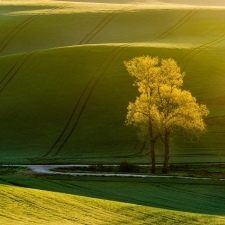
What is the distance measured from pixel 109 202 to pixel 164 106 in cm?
1834

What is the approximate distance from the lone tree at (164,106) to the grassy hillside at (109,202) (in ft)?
27.5

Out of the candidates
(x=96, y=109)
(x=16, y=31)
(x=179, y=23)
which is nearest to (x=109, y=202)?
(x=96, y=109)

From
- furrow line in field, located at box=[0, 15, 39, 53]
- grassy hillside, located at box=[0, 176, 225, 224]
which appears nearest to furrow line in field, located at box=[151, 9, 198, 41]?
furrow line in field, located at box=[0, 15, 39, 53]

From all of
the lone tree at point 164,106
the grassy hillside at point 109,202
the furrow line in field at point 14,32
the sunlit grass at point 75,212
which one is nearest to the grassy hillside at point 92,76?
the furrow line in field at point 14,32

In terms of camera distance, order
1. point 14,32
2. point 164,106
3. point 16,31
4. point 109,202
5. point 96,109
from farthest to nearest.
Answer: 1. point 16,31
2. point 14,32
3. point 96,109
4. point 164,106
5. point 109,202

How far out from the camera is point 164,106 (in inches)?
1642

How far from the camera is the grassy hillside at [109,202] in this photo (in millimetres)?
20642

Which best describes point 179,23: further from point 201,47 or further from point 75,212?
point 75,212

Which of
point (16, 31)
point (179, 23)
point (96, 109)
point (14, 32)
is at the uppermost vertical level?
point (179, 23)

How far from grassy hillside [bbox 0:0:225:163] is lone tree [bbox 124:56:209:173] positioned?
19.6 feet

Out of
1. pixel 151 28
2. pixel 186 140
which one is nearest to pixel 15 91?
pixel 186 140

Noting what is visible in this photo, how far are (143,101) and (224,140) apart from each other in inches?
505

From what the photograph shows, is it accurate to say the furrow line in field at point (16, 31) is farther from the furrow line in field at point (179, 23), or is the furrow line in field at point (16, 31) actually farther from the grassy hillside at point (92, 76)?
the furrow line in field at point (179, 23)

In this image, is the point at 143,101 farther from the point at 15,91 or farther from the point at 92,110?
the point at 15,91
